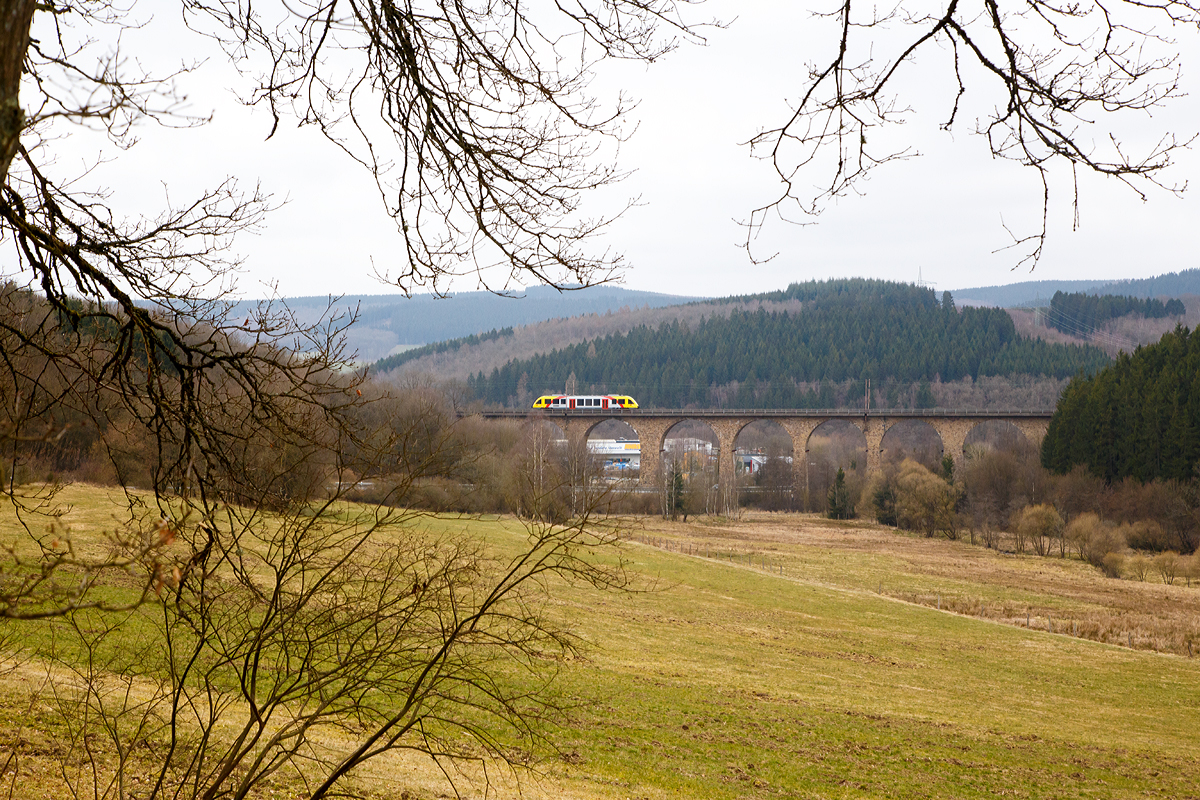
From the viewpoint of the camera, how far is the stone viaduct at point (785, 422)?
7362cm

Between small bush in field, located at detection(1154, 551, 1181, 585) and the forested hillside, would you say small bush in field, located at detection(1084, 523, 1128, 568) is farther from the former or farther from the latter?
the forested hillside

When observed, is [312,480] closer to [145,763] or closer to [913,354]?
[145,763]

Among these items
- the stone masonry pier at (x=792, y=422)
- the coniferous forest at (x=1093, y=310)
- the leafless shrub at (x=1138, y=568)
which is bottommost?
the leafless shrub at (x=1138, y=568)

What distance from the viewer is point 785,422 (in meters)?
78.6

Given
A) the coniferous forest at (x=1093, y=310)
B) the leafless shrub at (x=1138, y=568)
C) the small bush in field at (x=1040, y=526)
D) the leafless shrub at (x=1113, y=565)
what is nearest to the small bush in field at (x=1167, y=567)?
the leafless shrub at (x=1138, y=568)

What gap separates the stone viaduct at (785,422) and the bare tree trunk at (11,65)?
2774 inches

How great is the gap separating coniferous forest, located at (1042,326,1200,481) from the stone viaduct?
39.4 ft

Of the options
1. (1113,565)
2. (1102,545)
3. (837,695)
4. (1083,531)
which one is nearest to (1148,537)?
(1083,531)

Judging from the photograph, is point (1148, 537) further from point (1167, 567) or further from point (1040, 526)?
point (1167, 567)

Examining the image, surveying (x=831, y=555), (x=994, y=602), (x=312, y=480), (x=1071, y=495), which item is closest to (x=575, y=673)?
(x=312, y=480)

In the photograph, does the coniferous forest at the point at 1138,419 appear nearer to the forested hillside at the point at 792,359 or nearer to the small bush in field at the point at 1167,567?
the small bush in field at the point at 1167,567

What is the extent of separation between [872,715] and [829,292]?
Answer: 154m

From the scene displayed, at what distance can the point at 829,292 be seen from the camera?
161 metres

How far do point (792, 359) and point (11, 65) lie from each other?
369 ft
